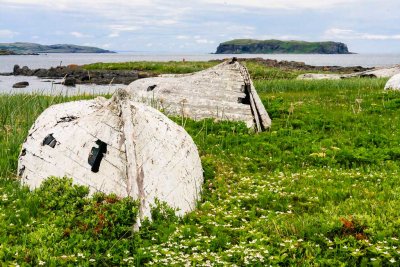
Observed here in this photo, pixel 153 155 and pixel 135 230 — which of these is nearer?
pixel 135 230

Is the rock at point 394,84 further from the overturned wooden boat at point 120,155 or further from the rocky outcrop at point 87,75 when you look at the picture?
the rocky outcrop at point 87,75

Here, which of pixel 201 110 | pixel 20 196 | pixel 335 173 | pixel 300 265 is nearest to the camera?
pixel 300 265

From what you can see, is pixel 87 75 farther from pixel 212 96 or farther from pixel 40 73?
pixel 212 96

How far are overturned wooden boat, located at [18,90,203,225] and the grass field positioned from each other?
408 mm

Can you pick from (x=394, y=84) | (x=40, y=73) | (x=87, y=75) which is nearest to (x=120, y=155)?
(x=394, y=84)

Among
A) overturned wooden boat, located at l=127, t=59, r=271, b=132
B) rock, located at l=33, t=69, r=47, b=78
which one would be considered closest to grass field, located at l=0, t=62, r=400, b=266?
overturned wooden boat, located at l=127, t=59, r=271, b=132

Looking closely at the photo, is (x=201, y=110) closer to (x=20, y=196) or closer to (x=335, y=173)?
(x=335, y=173)

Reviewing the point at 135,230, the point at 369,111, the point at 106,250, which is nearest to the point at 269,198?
the point at 135,230

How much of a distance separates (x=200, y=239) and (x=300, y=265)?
161 centimetres

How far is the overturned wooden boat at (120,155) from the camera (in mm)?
8508

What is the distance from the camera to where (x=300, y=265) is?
6.37 metres

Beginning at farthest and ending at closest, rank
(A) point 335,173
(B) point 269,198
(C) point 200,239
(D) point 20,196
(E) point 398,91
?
(E) point 398,91
(A) point 335,173
(B) point 269,198
(D) point 20,196
(C) point 200,239

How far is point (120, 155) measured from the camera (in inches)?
356

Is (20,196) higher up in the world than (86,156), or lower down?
lower down
